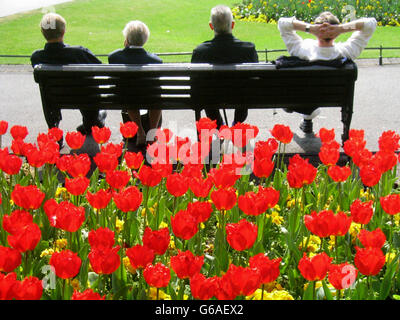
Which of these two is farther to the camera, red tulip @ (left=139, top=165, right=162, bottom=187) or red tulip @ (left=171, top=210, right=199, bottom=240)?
red tulip @ (left=139, top=165, right=162, bottom=187)

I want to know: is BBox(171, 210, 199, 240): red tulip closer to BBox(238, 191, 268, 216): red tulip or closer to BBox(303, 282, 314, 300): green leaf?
BBox(238, 191, 268, 216): red tulip

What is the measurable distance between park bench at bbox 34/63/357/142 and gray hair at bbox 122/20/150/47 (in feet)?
1.56

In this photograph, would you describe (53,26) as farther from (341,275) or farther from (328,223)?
(341,275)

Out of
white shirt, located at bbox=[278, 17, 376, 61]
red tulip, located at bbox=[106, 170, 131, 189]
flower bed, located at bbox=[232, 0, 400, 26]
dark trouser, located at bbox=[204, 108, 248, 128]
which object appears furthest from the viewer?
flower bed, located at bbox=[232, 0, 400, 26]

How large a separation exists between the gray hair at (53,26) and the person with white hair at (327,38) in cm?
196

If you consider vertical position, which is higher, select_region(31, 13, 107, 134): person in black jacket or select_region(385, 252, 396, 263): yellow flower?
select_region(31, 13, 107, 134): person in black jacket

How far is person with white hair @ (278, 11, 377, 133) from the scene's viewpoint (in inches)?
218

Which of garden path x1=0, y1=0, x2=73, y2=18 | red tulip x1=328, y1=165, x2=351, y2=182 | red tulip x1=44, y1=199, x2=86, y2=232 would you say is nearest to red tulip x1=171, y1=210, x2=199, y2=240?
red tulip x1=44, y1=199, x2=86, y2=232

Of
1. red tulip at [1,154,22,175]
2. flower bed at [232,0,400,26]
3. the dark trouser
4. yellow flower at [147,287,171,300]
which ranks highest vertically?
red tulip at [1,154,22,175]

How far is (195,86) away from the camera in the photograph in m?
5.50

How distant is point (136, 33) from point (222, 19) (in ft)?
2.54

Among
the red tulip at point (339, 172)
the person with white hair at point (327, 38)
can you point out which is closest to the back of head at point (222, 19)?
the person with white hair at point (327, 38)

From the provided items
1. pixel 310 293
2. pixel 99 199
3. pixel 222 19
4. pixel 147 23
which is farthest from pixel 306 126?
pixel 147 23
